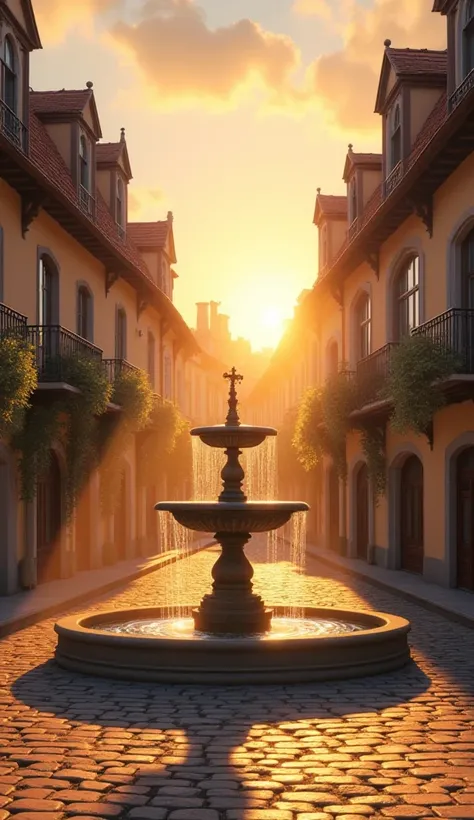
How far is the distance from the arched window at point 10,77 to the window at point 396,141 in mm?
8200

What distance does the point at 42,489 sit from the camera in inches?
777

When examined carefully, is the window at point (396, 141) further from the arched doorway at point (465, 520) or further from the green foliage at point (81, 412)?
the green foliage at point (81, 412)

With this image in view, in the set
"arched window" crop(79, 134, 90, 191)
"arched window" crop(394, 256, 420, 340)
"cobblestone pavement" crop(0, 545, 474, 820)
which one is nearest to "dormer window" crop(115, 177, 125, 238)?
"arched window" crop(79, 134, 90, 191)

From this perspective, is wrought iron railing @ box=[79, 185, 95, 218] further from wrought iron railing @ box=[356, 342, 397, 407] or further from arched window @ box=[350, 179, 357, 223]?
arched window @ box=[350, 179, 357, 223]

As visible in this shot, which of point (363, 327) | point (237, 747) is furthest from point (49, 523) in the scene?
point (237, 747)

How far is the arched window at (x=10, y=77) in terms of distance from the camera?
17.7 m

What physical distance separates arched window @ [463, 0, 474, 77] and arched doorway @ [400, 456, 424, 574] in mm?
7606

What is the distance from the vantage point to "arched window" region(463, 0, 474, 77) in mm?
17031

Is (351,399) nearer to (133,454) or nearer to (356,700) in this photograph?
(133,454)

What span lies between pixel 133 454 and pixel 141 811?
2188 centimetres

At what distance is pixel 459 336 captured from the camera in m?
16.2

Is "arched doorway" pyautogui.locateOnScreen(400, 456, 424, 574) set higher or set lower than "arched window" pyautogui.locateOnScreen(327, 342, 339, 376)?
lower

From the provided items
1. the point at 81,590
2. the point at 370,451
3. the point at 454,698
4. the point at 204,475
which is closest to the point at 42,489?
the point at 81,590

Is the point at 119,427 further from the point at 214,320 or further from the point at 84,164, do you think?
the point at 214,320
